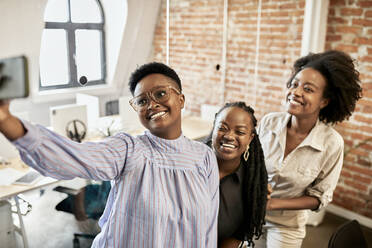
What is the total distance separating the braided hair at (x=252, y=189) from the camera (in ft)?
4.75

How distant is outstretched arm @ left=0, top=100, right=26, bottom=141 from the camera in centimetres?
66

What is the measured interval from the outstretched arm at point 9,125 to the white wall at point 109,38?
3.19 ft

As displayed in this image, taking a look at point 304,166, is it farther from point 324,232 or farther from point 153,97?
point 324,232

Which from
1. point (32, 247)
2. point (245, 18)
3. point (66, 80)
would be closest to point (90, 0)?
point (66, 80)

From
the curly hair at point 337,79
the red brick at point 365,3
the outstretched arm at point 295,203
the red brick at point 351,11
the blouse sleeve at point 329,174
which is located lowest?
the outstretched arm at point 295,203

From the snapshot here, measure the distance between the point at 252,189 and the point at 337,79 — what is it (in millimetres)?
816

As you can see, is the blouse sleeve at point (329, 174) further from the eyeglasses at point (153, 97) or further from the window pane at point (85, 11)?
the window pane at point (85, 11)

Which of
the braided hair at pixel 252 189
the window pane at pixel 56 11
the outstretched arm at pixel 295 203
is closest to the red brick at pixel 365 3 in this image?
the outstretched arm at pixel 295 203

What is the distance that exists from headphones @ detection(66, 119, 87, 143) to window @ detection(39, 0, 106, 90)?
0.53 meters

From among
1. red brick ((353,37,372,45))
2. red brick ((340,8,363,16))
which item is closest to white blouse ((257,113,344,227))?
red brick ((353,37,372,45))

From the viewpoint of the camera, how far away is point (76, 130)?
247cm

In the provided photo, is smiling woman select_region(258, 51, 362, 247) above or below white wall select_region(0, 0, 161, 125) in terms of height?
below

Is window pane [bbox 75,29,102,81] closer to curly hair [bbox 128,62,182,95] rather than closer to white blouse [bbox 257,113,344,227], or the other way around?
curly hair [bbox 128,62,182,95]

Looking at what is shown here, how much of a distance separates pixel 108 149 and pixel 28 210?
1513 mm
